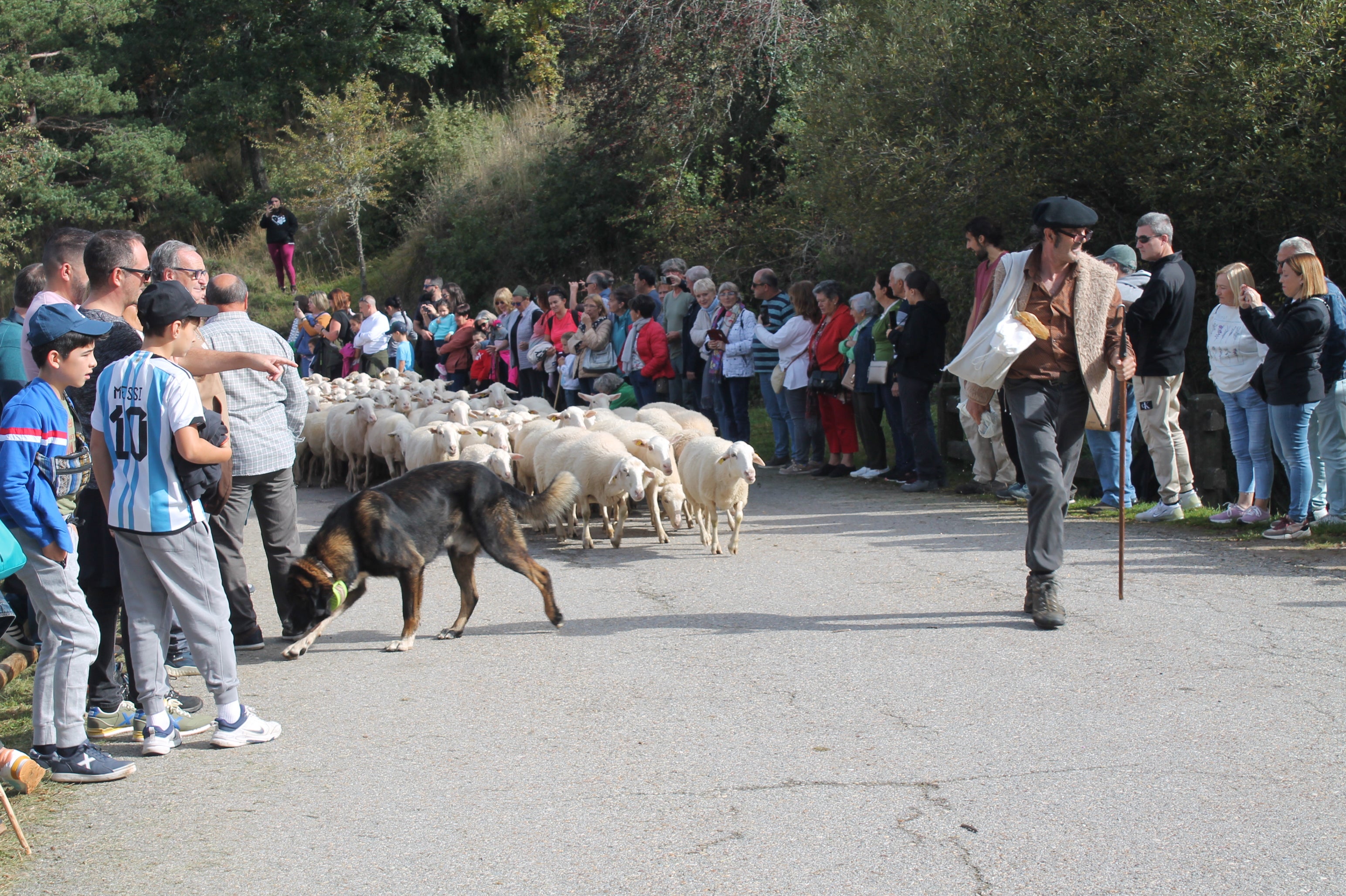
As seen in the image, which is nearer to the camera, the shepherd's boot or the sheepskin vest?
the shepherd's boot

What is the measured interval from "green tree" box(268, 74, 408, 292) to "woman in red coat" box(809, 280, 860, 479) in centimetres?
2159

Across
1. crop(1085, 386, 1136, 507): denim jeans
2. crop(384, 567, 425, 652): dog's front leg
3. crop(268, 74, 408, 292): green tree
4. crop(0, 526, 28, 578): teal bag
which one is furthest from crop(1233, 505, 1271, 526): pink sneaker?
crop(268, 74, 408, 292): green tree

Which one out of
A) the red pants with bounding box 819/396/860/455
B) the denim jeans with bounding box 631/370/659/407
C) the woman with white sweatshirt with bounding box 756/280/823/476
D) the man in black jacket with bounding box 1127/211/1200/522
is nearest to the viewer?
the man in black jacket with bounding box 1127/211/1200/522

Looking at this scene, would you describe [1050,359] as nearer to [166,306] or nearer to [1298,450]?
[1298,450]

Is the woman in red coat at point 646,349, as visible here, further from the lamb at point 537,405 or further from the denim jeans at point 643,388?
the lamb at point 537,405

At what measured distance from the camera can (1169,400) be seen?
9164mm

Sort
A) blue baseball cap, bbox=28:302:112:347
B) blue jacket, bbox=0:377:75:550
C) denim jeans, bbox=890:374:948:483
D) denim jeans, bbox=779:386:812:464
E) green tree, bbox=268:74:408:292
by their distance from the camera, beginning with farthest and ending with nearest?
green tree, bbox=268:74:408:292, denim jeans, bbox=779:386:812:464, denim jeans, bbox=890:374:948:483, blue baseball cap, bbox=28:302:112:347, blue jacket, bbox=0:377:75:550

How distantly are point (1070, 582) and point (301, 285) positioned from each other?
32697 millimetres

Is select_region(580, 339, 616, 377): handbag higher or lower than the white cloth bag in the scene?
higher

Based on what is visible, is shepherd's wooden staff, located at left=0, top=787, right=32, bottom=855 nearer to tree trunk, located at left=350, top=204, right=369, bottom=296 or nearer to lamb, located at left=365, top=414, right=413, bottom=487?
lamb, located at left=365, top=414, right=413, bottom=487

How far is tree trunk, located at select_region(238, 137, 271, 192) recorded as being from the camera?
131ft

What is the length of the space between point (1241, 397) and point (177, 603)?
776cm

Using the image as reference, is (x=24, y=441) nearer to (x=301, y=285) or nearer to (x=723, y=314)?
(x=723, y=314)

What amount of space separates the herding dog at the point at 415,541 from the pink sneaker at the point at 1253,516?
5.25 meters
